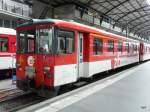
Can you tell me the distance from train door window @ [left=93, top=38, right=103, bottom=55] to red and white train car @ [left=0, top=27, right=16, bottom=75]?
5423 mm

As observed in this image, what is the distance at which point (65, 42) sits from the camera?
26.4ft

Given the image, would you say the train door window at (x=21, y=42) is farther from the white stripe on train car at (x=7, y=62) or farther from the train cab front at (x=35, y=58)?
the white stripe on train car at (x=7, y=62)

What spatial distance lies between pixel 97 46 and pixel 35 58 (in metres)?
4.50

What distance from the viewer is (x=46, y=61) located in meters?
7.46

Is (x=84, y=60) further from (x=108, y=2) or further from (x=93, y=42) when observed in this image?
(x=108, y=2)

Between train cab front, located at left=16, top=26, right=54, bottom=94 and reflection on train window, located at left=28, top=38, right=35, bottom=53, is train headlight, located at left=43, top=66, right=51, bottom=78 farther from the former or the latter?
reflection on train window, located at left=28, top=38, right=35, bottom=53

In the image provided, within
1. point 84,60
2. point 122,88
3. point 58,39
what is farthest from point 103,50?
point 58,39

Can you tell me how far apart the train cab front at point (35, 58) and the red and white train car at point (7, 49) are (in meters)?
4.53

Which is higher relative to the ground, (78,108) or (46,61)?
(46,61)

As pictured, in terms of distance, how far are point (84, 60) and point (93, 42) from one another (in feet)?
3.82

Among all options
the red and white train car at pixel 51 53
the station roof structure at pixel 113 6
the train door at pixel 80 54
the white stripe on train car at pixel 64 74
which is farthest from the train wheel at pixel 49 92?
the station roof structure at pixel 113 6

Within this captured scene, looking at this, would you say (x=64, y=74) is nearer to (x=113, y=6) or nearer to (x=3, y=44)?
(x=3, y=44)

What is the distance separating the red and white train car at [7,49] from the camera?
12.6 metres

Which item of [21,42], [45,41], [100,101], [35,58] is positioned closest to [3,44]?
[21,42]
